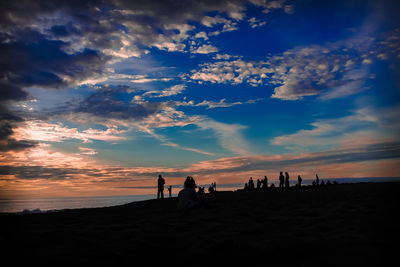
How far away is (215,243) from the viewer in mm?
5414

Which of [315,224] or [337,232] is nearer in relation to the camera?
[337,232]

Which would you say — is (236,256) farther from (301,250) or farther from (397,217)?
(397,217)

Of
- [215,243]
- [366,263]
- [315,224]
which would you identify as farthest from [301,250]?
[315,224]

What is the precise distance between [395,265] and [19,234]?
8.62 metres

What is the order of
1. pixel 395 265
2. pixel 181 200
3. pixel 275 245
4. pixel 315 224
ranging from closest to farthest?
pixel 395 265, pixel 275 245, pixel 315 224, pixel 181 200

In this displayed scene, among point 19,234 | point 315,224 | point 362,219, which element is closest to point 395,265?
point 315,224

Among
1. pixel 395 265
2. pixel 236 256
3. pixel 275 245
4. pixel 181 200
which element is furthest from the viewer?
pixel 181 200

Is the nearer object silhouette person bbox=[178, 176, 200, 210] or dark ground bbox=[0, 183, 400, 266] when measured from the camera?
dark ground bbox=[0, 183, 400, 266]

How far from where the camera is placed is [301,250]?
460cm

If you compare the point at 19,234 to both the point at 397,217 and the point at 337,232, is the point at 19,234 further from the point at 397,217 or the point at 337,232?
the point at 397,217

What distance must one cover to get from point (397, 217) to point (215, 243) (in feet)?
17.4

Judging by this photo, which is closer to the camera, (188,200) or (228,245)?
(228,245)

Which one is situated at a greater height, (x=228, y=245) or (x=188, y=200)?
(x=188, y=200)

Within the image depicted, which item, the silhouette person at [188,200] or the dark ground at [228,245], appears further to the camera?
the silhouette person at [188,200]
